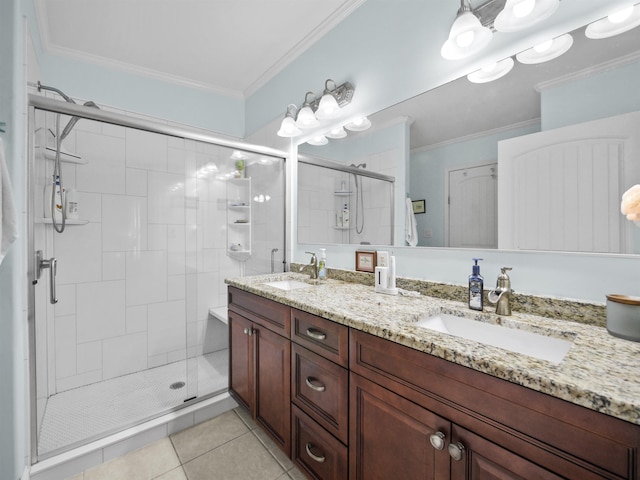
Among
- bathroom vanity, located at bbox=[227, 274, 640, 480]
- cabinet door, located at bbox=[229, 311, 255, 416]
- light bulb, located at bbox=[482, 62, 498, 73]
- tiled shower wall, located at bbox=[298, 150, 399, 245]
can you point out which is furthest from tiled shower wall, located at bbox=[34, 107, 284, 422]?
light bulb, located at bbox=[482, 62, 498, 73]

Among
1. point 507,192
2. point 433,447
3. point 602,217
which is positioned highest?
point 507,192

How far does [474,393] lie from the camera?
71 centimetres

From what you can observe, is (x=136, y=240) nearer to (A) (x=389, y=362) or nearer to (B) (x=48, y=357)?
(B) (x=48, y=357)

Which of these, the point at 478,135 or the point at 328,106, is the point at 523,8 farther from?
the point at 328,106

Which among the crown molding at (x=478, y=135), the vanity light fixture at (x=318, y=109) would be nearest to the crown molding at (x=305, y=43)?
the vanity light fixture at (x=318, y=109)

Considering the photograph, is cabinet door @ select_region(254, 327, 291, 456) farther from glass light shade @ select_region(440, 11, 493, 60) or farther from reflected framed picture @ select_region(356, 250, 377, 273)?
glass light shade @ select_region(440, 11, 493, 60)

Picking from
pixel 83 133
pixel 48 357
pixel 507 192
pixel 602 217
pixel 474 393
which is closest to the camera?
pixel 474 393

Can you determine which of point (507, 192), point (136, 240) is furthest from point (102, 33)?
point (507, 192)

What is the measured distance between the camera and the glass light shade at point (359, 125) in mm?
1703

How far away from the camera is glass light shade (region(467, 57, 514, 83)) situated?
1.16 metres

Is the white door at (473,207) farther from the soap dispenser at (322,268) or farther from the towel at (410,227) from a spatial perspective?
the soap dispenser at (322,268)

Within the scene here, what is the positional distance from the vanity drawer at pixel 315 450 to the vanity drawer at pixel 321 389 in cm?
4

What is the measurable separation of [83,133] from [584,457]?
2.90 metres

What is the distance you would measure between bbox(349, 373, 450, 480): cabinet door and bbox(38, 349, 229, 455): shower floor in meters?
1.32
